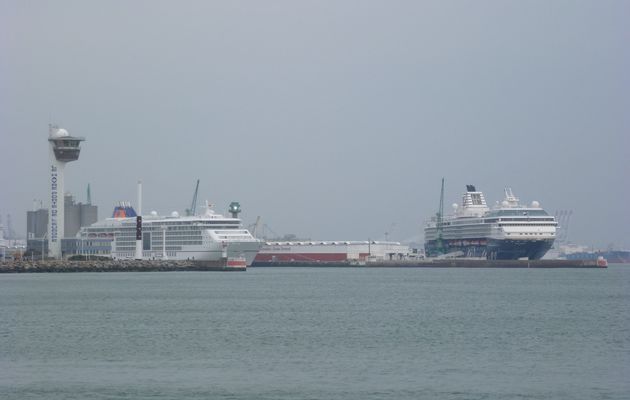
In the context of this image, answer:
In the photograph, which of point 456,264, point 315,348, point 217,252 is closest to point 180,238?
point 217,252

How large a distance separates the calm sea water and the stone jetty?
43.5 metres

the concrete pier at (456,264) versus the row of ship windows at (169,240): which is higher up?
the row of ship windows at (169,240)

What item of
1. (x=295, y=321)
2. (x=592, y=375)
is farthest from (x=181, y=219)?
(x=592, y=375)

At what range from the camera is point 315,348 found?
1262 inches

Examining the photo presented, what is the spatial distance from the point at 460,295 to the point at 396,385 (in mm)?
34498

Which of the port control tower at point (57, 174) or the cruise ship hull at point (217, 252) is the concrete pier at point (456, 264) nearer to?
the cruise ship hull at point (217, 252)

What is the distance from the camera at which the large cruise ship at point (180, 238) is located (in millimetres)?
110062

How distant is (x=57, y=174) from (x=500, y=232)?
47.2 meters

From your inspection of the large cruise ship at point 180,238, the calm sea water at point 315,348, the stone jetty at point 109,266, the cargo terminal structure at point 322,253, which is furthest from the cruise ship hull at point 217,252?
the calm sea water at point 315,348

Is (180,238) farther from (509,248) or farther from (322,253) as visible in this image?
(509,248)

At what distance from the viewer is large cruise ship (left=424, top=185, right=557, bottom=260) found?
379 ft

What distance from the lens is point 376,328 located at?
38.2 meters

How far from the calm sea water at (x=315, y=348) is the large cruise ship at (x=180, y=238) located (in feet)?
175

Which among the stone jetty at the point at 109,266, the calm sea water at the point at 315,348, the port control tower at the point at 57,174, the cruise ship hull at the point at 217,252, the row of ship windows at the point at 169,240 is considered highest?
the port control tower at the point at 57,174
